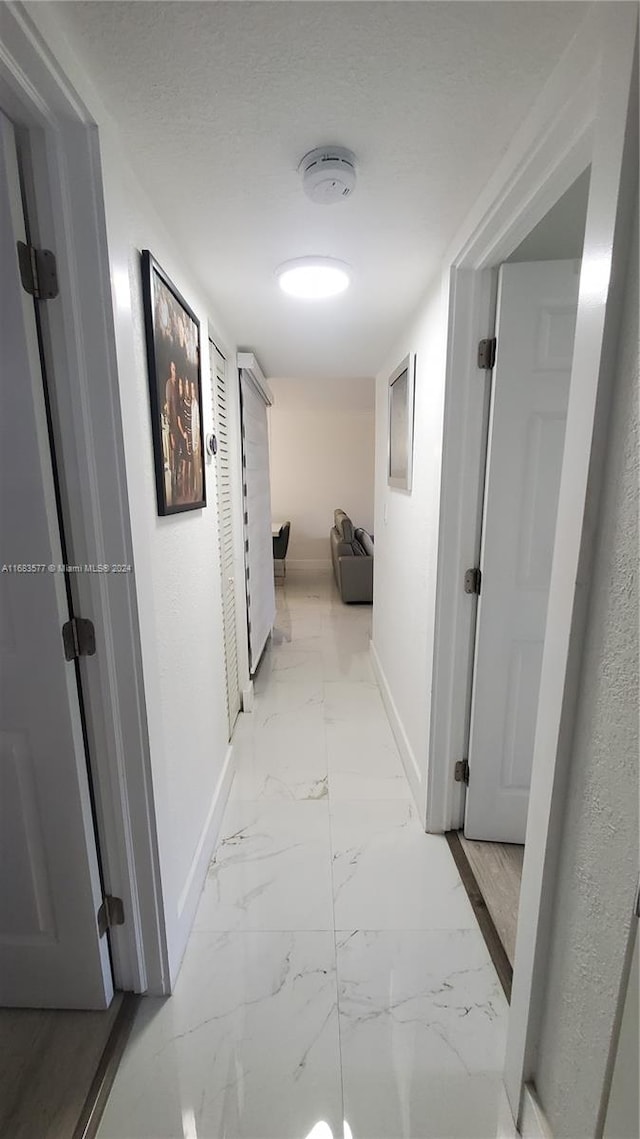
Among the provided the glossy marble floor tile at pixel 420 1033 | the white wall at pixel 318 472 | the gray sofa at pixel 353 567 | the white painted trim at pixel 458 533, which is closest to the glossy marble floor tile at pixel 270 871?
the glossy marble floor tile at pixel 420 1033

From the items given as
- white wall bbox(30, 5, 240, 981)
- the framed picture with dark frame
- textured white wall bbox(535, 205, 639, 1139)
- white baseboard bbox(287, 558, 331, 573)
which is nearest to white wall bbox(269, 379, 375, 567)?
white baseboard bbox(287, 558, 331, 573)

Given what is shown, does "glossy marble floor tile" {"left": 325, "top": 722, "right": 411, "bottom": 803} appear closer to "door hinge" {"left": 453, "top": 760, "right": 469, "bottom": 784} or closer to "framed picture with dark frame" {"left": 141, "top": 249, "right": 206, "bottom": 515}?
"door hinge" {"left": 453, "top": 760, "right": 469, "bottom": 784}

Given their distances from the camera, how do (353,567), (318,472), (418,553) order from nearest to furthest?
(418,553) → (353,567) → (318,472)

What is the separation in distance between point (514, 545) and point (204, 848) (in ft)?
5.16

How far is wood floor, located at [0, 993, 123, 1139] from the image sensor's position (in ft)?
3.42

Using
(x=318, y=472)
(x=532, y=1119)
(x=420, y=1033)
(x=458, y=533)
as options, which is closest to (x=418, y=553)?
(x=458, y=533)

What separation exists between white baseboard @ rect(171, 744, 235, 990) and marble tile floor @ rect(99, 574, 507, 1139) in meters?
0.04

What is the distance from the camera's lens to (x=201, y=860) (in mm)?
1671

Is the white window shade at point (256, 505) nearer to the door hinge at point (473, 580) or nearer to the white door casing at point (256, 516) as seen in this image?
the white door casing at point (256, 516)

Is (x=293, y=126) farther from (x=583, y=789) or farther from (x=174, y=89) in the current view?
(x=583, y=789)

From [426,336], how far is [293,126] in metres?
1.06

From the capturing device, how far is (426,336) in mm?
1919

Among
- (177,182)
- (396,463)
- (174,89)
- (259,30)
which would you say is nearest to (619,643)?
(259,30)

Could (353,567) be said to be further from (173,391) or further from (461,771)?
(173,391)
